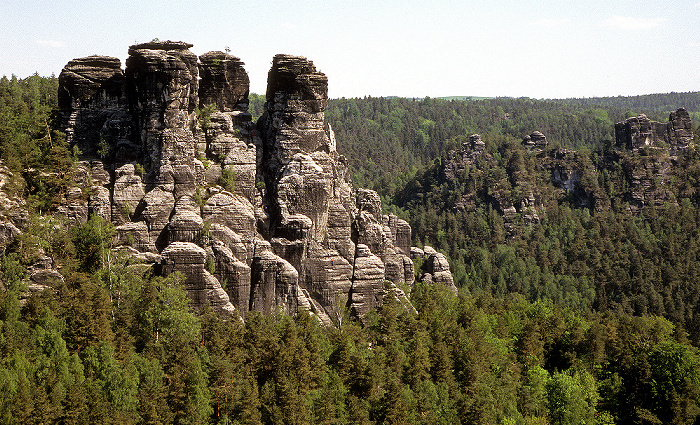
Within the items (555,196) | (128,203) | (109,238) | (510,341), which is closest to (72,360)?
(109,238)

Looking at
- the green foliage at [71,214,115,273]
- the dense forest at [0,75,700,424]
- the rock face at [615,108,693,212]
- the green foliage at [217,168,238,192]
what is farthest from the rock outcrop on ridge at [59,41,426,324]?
the rock face at [615,108,693,212]

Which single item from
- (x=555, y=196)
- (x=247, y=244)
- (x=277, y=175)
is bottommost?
(x=555, y=196)

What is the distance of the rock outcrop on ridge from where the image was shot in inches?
2574

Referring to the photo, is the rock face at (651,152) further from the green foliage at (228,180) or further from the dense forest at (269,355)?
the green foliage at (228,180)

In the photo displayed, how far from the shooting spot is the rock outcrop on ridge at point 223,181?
214 feet

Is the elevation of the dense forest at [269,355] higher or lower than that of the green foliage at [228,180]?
lower

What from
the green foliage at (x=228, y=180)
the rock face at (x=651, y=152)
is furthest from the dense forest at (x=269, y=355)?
the rock face at (x=651, y=152)

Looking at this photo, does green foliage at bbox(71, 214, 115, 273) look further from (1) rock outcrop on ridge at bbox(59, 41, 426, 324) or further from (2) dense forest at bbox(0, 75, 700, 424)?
(1) rock outcrop on ridge at bbox(59, 41, 426, 324)

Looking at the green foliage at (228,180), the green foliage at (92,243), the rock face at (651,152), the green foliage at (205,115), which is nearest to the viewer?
the green foliage at (92,243)

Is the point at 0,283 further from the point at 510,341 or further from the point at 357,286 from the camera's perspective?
the point at 510,341

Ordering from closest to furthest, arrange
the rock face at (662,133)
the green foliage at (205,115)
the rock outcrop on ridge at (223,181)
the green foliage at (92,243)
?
the green foliage at (92,243) → the rock outcrop on ridge at (223,181) → the green foliage at (205,115) → the rock face at (662,133)

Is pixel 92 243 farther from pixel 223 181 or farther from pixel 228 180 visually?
pixel 228 180

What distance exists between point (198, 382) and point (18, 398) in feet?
37.9

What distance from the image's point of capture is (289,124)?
7356cm
